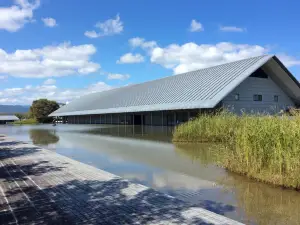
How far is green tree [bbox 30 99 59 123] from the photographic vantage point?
255ft

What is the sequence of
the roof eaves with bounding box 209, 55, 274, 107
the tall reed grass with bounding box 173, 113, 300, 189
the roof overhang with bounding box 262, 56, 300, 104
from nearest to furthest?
the tall reed grass with bounding box 173, 113, 300, 189 < the roof eaves with bounding box 209, 55, 274, 107 < the roof overhang with bounding box 262, 56, 300, 104

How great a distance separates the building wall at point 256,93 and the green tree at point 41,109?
5766cm

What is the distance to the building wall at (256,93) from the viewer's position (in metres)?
29.4

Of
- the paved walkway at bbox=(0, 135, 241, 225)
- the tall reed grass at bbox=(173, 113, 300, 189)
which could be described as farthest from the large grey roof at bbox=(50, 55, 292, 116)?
the paved walkway at bbox=(0, 135, 241, 225)

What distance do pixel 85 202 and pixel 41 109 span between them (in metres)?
76.9

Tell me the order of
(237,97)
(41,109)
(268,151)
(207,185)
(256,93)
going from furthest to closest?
(41,109) < (256,93) < (237,97) < (268,151) < (207,185)

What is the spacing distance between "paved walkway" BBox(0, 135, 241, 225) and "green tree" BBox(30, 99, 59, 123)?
72.1 m

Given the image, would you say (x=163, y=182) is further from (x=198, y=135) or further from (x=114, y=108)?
(x=114, y=108)

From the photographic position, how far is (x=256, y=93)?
3148 cm

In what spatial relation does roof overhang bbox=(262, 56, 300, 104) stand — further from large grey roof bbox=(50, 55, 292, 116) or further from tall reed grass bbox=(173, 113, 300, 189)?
tall reed grass bbox=(173, 113, 300, 189)

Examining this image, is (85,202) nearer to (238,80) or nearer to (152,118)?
(238,80)

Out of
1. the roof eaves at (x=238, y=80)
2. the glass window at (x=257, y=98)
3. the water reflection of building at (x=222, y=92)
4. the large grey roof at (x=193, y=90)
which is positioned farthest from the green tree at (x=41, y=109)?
the roof eaves at (x=238, y=80)

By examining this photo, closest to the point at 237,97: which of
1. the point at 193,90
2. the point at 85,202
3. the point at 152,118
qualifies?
the point at 193,90

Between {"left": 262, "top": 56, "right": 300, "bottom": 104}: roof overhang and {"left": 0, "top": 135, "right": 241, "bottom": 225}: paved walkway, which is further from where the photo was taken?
{"left": 262, "top": 56, "right": 300, "bottom": 104}: roof overhang
